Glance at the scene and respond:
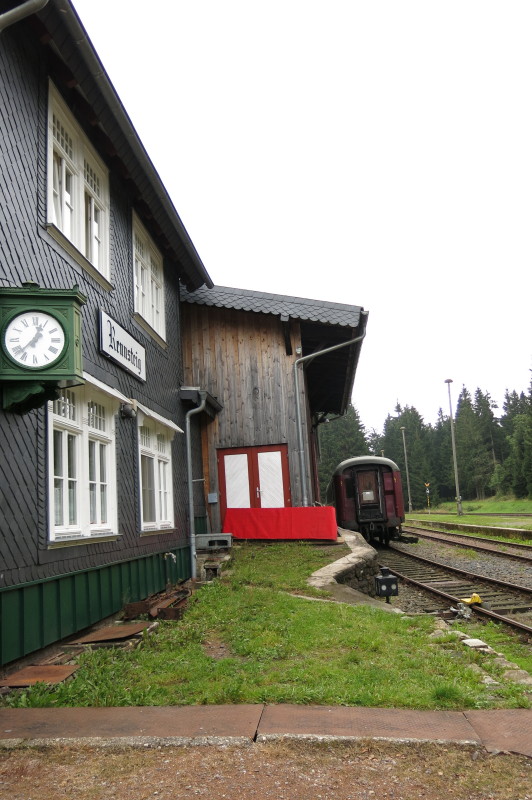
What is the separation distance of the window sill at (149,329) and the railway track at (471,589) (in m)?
6.73

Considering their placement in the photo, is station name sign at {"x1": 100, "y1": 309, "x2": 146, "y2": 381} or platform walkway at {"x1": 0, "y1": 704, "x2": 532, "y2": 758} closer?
platform walkway at {"x1": 0, "y1": 704, "x2": 532, "y2": 758}

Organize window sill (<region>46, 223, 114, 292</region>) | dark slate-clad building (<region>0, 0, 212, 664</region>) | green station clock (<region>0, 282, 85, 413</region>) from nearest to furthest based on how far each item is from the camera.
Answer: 1. green station clock (<region>0, 282, 85, 413</region>)
2. dark slate-clad building (<region>0, 0, 212, 664</region>)
3. window sill (<region>46, 223, 114, 292</region>)

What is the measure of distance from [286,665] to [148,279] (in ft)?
25.0

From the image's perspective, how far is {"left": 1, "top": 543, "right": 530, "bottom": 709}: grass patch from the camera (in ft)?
15.4

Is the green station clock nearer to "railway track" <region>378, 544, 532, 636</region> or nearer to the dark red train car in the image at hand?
"railway track" <region>378, 544, 532, 636</region>

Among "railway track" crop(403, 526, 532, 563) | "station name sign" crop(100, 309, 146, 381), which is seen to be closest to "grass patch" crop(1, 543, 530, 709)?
"station name sign" crop(100, 309, 146, 381)

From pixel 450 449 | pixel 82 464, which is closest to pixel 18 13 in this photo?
pixel 82 464

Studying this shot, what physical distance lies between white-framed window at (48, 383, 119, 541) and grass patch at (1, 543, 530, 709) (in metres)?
1.43

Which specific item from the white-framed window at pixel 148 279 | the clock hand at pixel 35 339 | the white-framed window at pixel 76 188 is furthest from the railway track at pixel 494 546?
the clock hand at pixel 35 339

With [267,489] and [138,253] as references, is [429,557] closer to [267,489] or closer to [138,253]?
[267,489]

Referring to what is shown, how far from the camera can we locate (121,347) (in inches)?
361

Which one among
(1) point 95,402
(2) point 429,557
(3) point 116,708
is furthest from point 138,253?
(2) point 429,557

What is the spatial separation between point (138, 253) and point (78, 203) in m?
2.67

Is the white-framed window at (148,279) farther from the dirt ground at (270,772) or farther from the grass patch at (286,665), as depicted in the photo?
the dirt ground at (270,772)
